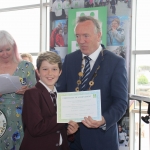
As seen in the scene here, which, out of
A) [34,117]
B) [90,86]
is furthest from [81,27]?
[34,117]

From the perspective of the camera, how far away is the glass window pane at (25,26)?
5.28m

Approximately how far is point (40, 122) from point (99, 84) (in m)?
0.55

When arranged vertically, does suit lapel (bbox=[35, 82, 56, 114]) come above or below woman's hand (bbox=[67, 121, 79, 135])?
above

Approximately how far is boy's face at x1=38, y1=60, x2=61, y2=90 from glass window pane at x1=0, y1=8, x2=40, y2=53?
3.14 m

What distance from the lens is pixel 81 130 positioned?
6.91 feet

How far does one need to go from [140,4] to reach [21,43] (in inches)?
101

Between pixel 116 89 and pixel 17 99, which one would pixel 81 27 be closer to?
pixel 116 89

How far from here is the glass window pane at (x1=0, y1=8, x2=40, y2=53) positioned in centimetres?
528

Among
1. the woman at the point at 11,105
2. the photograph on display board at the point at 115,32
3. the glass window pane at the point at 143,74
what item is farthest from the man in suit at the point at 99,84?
the glass window pane at the point at 143,74

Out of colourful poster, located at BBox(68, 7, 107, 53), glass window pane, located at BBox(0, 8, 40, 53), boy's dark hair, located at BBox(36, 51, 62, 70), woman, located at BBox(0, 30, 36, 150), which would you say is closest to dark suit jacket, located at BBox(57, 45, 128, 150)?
boy's dark hair, located at BBox(36, 51, 62, 70)

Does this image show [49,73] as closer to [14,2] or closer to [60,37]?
[60,37]

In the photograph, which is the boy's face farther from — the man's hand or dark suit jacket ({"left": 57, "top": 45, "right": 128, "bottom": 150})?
A: the man's hand

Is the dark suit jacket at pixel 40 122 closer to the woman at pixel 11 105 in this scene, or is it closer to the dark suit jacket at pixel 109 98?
the dark suit jacket at pixel 109 98

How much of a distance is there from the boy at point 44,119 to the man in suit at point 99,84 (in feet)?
0.49
